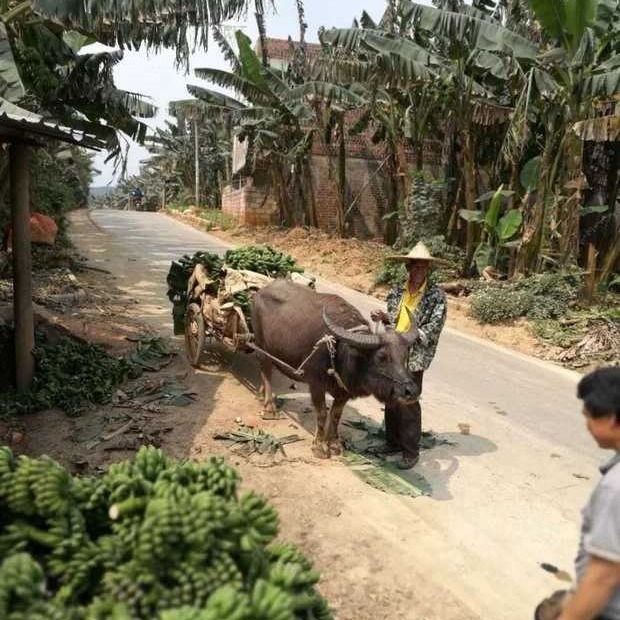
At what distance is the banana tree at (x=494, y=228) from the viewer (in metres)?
12.4

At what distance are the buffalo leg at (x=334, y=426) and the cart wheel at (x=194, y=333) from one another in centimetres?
236

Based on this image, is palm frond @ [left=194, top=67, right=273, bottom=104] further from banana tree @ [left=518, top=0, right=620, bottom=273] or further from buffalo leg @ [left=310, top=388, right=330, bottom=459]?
buffalo leg @ [left=310, top=388, right=330, bottom=459]

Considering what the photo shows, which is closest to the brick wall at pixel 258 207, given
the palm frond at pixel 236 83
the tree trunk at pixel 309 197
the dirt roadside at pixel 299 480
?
the tree trunk at pixel 309 197

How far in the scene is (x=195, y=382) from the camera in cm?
703

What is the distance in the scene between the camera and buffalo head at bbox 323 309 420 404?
4.58 m

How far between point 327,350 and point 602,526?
3.52m

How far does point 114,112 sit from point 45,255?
3.64m

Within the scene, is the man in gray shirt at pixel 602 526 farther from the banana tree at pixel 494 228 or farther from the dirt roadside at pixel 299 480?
the banana tree at pixel 494 228

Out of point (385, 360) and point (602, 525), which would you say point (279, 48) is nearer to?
point (385, 360)

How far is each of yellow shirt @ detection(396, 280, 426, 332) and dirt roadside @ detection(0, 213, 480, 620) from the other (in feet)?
4.31

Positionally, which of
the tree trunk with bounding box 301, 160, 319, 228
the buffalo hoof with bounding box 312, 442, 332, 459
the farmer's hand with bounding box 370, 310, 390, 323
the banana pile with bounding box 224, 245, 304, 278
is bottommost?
the buffalo hoof with bounding box 312, 442, 332, 459

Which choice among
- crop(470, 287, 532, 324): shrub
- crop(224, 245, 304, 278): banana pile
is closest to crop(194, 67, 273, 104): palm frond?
crop(470, 287, 532, 324): shrub

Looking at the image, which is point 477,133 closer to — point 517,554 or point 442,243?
point 442,243

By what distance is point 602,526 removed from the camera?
1.77 meters
